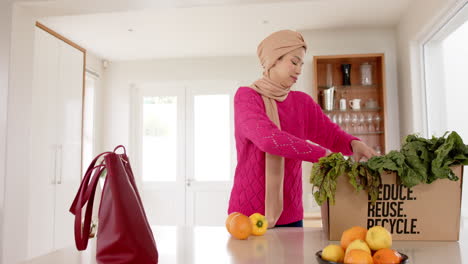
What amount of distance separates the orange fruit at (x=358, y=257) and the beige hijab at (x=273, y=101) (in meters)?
0.64

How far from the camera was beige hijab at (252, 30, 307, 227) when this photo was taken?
4.50 ft

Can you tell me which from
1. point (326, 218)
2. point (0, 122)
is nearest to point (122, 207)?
point (326, 218)

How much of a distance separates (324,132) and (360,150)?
254mm

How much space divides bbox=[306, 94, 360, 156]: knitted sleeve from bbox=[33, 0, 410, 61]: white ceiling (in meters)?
1.77

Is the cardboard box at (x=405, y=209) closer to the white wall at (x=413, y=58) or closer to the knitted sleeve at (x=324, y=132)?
the knitted sleeve at (x=324, y=132)

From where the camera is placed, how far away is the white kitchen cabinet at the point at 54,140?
10.6ft

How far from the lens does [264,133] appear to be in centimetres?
A: 125

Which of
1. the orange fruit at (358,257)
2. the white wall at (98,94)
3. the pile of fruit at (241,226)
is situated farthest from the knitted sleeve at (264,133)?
the white wall at (98,94)

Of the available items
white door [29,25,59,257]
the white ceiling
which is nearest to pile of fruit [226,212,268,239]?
the white ceiling

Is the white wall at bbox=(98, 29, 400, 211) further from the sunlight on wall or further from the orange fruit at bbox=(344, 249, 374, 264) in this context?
the orange fruit at bbox=(344, 249, 374, 264)

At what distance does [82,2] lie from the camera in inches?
103

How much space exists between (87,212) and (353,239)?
24.0 inches

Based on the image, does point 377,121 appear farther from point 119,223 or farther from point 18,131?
point 119,223

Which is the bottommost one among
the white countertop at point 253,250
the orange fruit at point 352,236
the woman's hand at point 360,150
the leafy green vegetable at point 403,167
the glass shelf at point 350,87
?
the white countertop at point 253,250
